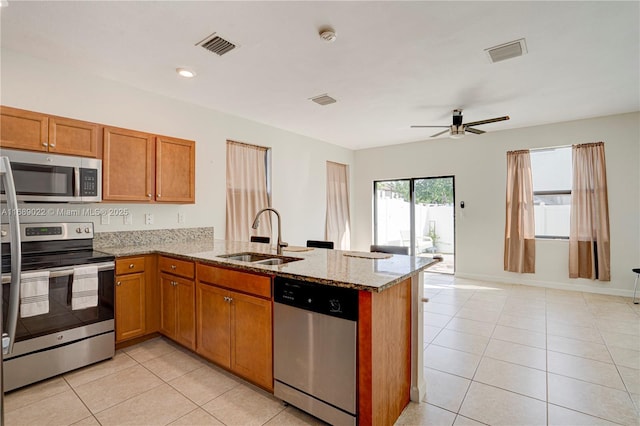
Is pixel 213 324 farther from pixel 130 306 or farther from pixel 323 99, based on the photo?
pixel 323 99

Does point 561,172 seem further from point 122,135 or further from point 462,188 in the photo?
point 122,135

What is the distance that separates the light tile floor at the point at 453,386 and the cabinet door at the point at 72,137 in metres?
1.86

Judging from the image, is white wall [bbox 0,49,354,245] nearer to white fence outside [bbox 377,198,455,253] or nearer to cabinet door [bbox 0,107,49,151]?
cabinet door [bbox 0,107,49,151]

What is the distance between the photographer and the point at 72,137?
2.79 metres

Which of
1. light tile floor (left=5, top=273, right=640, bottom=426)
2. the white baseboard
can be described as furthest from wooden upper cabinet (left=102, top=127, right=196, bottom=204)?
the white baseboard

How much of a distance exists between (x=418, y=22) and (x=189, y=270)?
106 inches

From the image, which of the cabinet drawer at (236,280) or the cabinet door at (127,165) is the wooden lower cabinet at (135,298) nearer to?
the cabinet door at (127,165)

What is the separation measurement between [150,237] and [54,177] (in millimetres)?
1157

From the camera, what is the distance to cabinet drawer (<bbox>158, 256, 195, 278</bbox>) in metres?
2.70

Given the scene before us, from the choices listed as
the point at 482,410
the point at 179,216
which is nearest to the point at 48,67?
the point at 179,216

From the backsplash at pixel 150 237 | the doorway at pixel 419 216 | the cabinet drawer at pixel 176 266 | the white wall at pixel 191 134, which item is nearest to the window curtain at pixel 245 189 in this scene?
the white wall at pixel 191 134

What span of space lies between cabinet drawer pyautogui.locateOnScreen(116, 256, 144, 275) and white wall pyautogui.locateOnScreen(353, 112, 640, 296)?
5062 mm

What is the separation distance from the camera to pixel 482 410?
2076 millimetres

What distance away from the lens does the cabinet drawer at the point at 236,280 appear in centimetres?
211
